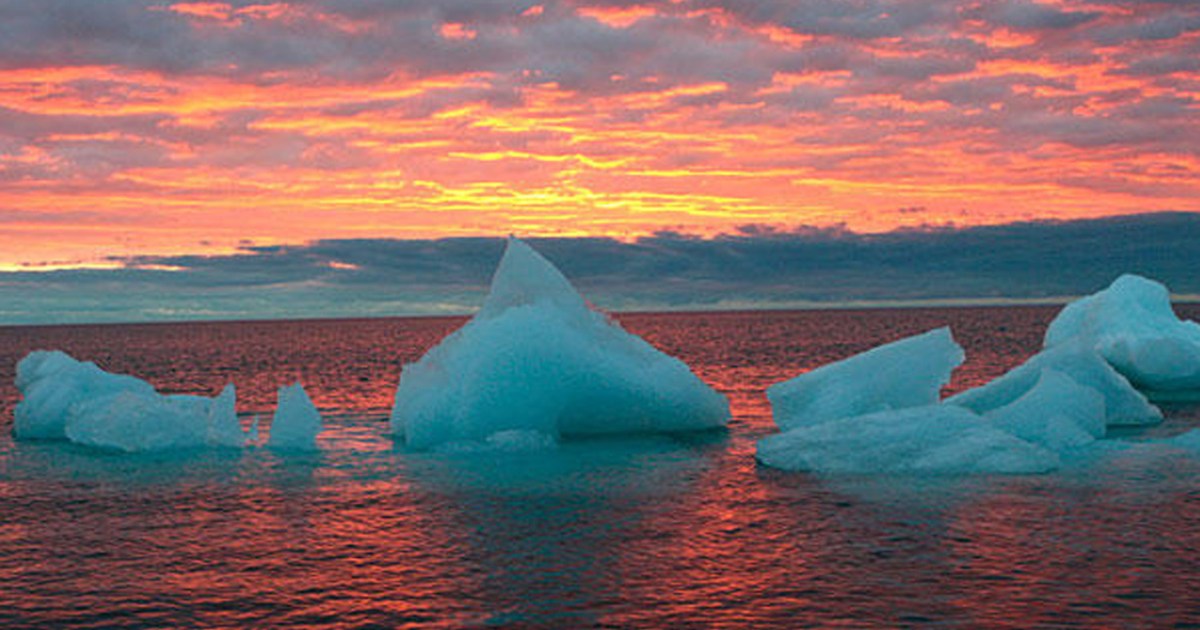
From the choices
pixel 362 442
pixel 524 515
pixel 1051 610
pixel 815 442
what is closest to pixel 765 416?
pixel 815 442

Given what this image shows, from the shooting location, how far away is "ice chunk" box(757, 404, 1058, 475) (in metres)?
17.7

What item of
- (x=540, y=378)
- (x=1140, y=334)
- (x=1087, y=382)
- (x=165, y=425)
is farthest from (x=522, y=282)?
(x=1140, y=334)

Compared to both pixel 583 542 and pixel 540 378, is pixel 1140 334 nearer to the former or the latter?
pixel 540 378

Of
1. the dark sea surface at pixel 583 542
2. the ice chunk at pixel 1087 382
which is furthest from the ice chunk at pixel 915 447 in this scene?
the ice chunk at pixel 1087 382

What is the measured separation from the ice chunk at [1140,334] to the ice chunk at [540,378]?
1684 centimetres

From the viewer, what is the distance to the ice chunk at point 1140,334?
33.7 meters

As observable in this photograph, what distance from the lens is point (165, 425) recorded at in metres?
22.6

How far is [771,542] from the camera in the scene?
42.5 ft

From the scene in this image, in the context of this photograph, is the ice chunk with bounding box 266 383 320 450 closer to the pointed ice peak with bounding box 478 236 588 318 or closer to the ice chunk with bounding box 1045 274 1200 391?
the pointed ice peak with bounding box 478 236 588 318

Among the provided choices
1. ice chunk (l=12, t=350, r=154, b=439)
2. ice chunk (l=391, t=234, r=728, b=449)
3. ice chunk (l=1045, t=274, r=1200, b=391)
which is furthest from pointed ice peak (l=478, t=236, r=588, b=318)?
ice chunk (l=1045, t=274, r=1200, b=391)

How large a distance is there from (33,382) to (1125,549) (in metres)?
26.2

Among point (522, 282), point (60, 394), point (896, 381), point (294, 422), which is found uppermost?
point (522, 282)

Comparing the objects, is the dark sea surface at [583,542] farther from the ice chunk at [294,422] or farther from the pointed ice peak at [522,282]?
the pointed ice peak at [522,282]

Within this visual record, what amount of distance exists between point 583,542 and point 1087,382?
57.5ft
